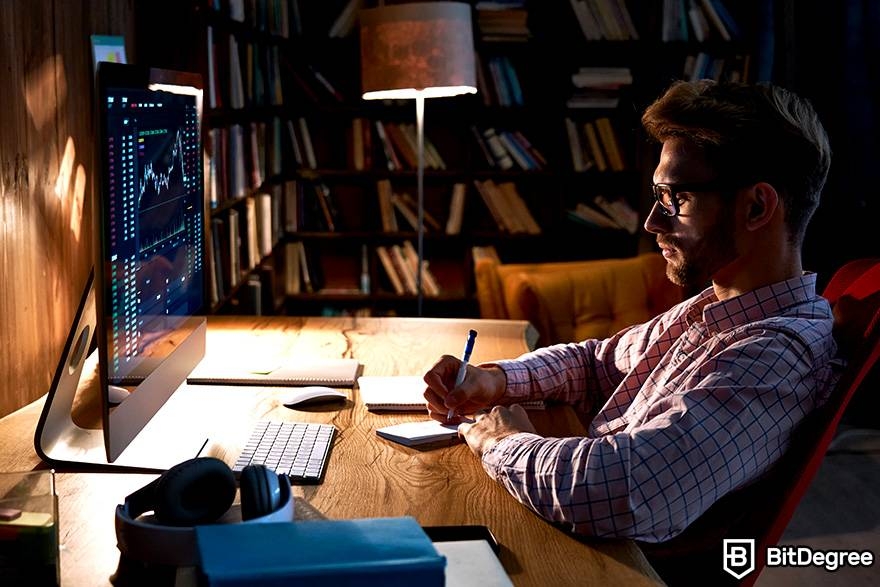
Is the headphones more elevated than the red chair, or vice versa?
the headphones

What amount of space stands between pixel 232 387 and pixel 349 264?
3.25 m

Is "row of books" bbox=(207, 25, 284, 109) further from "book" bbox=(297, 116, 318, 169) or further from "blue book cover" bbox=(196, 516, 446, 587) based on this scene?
"blue book cover" bbox=(196, 516, 446, 587)

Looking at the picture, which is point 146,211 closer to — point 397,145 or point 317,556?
point 317,556

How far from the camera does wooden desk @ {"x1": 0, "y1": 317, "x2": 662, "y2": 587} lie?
1.14 meters

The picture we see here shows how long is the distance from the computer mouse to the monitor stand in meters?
0.21

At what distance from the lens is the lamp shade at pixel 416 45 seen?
3377 mm

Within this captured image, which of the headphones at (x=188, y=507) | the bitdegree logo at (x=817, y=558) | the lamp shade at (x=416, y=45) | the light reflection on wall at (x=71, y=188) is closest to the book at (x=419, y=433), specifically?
the headphones at (x=188, y=507)

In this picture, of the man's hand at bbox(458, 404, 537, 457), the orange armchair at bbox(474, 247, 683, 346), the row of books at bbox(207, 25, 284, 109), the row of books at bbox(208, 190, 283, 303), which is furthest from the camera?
the orange armchair at bbox(474, 247, 683, 346)

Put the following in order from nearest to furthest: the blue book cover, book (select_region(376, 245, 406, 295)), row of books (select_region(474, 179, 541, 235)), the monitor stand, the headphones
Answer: the blue book cover < the headphones < the monitor stand < row of books (select_region(474, 179, 541, 235)) < book (select_region(376, 245, 406, 295))

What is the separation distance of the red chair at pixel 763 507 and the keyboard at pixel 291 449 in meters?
0.49

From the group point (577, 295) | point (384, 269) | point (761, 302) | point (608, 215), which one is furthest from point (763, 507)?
point (384, 269)

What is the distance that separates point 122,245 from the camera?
1.26 meters

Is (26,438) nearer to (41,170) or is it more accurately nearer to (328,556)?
(41,170)

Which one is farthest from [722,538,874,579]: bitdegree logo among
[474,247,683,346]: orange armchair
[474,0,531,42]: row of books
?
[474,0,531,42]: row of books
